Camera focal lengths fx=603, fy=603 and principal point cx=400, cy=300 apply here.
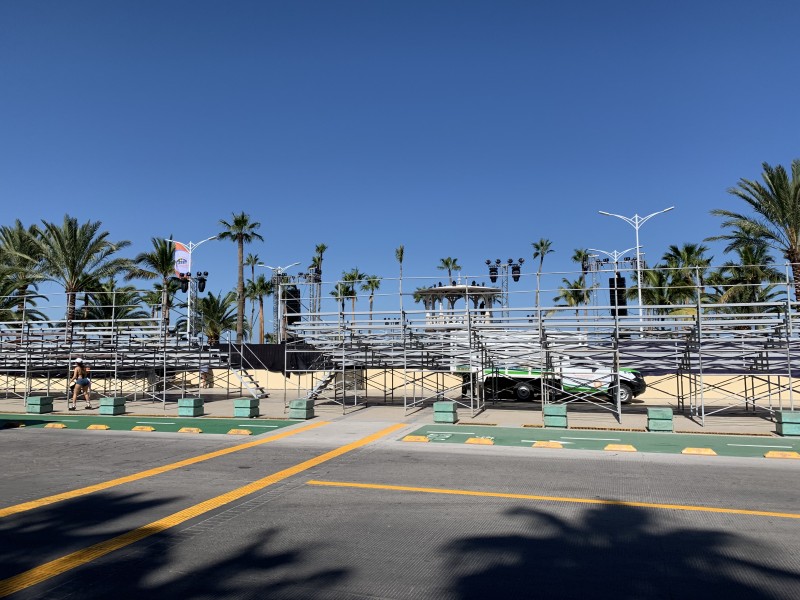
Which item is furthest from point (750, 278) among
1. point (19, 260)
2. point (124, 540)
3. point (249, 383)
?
point (19, 260)

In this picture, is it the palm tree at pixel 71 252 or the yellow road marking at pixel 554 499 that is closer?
the yellow road marking at pixel 554 499

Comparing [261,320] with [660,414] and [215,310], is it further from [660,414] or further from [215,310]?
[660,414]

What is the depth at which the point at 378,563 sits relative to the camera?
17.4 feet

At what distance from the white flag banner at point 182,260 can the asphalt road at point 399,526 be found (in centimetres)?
1881

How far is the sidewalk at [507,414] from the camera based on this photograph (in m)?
15.6

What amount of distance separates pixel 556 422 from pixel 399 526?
9694 millimetres

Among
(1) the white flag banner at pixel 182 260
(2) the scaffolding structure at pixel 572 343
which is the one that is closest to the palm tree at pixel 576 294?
(2) the scaffolding structure at pixel 572 343

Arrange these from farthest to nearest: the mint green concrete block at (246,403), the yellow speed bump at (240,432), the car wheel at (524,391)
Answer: the car wheel at (524,391) → the mint green concrete block at (246,403) → the yellow speed bump at (240,432)

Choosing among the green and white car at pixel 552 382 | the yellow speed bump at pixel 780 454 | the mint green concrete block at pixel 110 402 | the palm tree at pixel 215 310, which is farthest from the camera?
the palm tree at pixel 215 310

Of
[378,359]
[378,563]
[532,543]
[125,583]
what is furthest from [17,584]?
[378,359]

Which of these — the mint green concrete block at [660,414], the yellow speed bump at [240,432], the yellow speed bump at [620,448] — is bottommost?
the yellow speed bump at [620,448]

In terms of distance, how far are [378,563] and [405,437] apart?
8256 millimetres

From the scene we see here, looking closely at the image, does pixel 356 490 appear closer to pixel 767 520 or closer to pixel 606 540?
pixel 606 540

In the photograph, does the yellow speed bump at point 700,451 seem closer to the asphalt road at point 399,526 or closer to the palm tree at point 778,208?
the asphalt road at point 399,526
